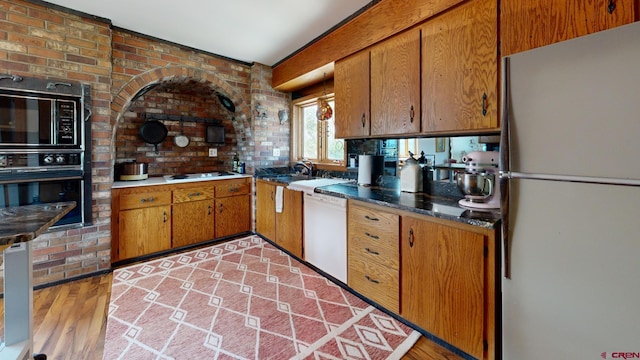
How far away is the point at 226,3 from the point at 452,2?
184cm

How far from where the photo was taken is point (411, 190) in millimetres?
2242

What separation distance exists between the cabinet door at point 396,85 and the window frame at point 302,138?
0.87m

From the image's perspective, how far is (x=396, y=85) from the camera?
2176mm

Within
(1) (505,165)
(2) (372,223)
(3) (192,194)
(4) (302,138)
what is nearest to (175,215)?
(3) (192,194)

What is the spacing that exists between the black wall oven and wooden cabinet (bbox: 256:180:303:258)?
1.81m

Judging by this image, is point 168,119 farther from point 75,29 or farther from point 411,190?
point 411,190

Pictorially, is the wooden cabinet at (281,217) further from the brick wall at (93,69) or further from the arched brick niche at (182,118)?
the brick wall at (93,69)

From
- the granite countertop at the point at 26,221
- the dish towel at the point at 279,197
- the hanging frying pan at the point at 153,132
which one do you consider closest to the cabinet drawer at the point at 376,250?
the dish towel at the point at 279,197

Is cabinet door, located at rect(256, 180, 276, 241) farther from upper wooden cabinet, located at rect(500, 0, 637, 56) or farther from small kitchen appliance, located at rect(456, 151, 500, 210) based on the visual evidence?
upper wooden cabinet, located at rect(500, 0, 637, 56)

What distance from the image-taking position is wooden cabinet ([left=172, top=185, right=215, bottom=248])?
3199 mm

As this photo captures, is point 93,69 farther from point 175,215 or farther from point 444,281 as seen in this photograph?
point 444,281

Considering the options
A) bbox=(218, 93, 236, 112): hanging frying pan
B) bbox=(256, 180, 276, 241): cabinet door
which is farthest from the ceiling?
bbox=(256, 180, 276, 241): cabinet door

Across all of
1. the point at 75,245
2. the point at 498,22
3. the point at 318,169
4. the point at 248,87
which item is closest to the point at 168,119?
the point at 248,87

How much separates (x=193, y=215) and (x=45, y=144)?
59.7 inches
